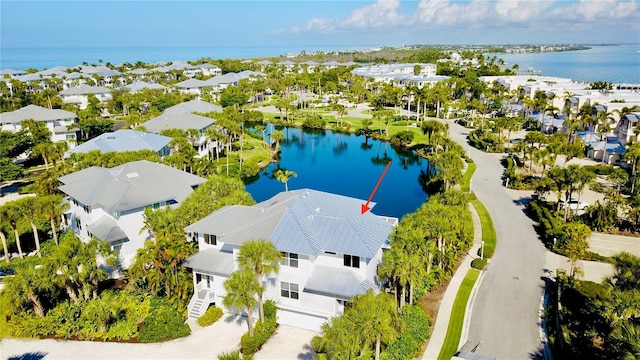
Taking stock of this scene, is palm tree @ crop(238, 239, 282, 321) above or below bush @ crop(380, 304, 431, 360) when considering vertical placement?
above

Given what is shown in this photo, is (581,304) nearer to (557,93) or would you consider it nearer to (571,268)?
(571,268)

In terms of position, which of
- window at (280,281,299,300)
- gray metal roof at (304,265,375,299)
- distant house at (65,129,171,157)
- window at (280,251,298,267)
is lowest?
window at (280,281,299,300)

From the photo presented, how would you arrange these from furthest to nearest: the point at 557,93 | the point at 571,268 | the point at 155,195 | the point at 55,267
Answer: the point at 557,93 → the point at 155,195 → the point at 571,268 → the point at 55,267

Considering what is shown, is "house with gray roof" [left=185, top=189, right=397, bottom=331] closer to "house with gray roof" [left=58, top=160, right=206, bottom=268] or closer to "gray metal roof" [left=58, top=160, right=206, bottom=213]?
Result: "house with gray roof" [left=58, top=160, right=206, bottom=268]

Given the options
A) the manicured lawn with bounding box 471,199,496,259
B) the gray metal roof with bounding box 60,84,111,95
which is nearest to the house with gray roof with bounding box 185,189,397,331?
the manicured lawn with bounding box 471,199,496,259

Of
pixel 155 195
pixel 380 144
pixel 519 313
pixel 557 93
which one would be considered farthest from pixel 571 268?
pixel 557 93

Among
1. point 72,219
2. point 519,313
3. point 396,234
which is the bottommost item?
point 519,313

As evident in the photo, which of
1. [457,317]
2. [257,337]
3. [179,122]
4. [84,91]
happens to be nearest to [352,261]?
[257,337]
